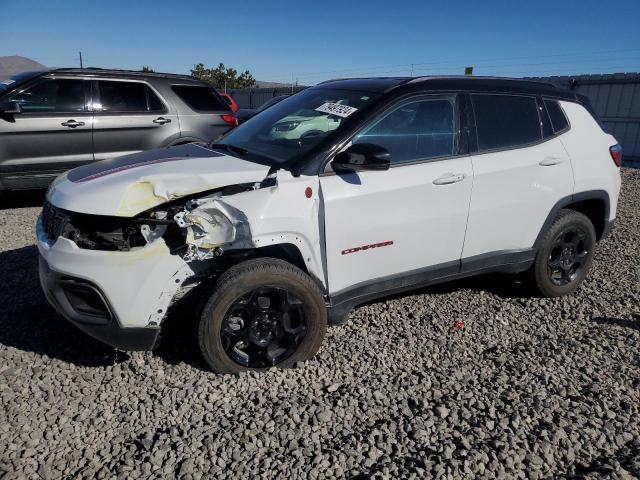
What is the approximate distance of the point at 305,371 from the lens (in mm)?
3168

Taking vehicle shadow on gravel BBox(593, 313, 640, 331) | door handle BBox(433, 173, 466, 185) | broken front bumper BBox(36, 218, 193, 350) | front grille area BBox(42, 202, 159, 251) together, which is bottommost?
vehicle shadow on gravel BBox(593, 313, 640, 331)

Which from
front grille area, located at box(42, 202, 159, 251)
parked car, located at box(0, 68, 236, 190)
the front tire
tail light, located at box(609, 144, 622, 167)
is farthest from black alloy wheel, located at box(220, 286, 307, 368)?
Result: parked car, located at box(0, 68, 236, 190)

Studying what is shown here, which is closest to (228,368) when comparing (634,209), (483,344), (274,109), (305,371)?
(305,371)

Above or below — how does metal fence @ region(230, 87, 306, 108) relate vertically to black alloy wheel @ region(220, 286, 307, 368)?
above

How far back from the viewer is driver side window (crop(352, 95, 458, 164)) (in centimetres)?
330

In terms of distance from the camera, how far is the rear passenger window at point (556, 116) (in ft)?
Answer: 13.3

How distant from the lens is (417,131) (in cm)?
344

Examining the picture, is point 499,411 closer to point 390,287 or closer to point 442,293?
point 390,287

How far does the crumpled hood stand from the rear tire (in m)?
2.50

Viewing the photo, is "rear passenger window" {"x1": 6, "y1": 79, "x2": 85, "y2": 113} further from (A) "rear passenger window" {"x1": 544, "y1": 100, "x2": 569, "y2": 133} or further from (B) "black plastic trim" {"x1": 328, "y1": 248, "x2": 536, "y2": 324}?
(A) "rear passenger window" {"x1": 544, "y1": 100, "x2": 569, "y2": 133}

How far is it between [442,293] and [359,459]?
2.25 m

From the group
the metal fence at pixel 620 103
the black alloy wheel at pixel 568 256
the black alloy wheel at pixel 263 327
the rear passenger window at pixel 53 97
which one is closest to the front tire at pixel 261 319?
the black alloy wheel at pixel 263 327

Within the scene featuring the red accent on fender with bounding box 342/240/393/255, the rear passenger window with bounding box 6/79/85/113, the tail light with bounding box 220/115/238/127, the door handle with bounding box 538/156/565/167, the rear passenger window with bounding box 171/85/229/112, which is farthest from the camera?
the tail light with bounding box 220/115/238/127

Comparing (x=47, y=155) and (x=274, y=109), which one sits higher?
(x=274, y=109)
